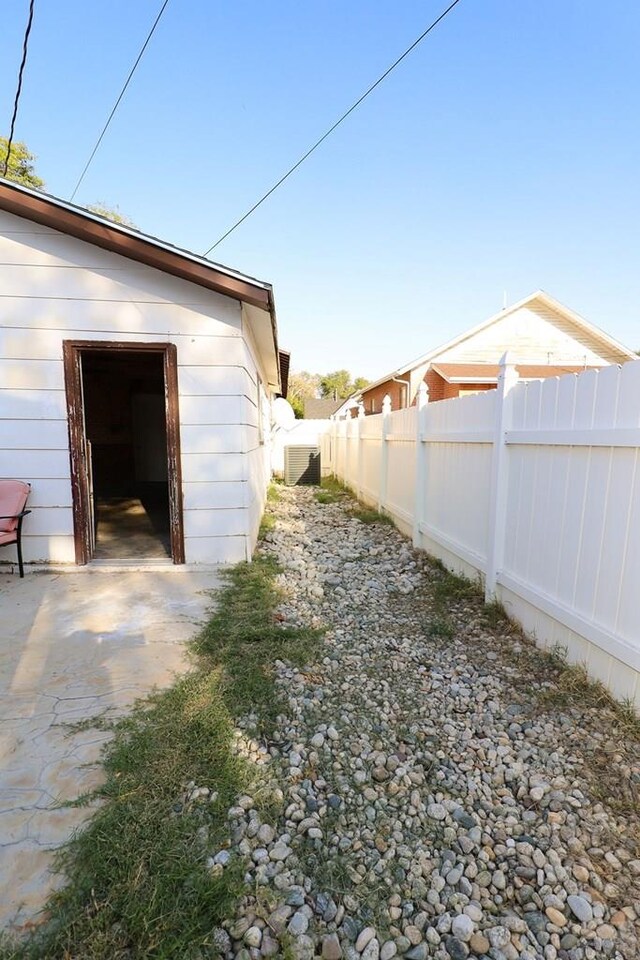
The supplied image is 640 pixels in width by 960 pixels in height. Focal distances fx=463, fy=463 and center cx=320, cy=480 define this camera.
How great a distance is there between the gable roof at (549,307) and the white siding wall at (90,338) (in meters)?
11.4

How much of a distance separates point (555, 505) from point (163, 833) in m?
2.53

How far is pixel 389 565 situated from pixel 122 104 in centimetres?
778

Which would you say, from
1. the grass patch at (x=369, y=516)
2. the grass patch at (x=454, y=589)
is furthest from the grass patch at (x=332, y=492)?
the grass patch at (x=454, y=589)

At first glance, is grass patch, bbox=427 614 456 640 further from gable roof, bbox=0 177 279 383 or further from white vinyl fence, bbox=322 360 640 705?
gable roof, bbox=0 177 279 383

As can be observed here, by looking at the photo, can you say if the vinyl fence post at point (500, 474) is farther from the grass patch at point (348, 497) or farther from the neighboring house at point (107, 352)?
the grass patch at point (348, 497)

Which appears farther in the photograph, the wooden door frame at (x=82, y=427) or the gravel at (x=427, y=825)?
the wooden door frame at (x=82, y=427)

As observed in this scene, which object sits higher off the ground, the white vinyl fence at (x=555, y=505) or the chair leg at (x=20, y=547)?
the white vinyl fence at (x=555, y=505)

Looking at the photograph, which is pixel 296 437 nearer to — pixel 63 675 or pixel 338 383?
pixel 63 675

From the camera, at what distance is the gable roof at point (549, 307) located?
48.2ft

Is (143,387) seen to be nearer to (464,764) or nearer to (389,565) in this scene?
(389,565)

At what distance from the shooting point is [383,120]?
251 inches

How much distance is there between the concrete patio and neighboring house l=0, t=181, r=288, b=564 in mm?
554

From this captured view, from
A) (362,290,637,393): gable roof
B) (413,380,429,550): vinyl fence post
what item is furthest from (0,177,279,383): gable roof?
(362,290,637,393): gable roof

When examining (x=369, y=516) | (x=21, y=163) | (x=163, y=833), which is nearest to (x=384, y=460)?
(x=369, y=516)
